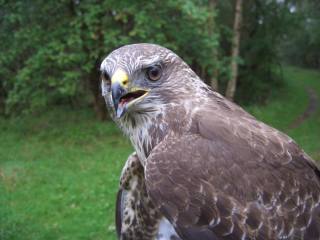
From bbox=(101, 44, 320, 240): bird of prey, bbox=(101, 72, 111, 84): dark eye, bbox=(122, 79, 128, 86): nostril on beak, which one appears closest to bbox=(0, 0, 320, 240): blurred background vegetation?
bbox=(101, 72, 111, 84): dark eye

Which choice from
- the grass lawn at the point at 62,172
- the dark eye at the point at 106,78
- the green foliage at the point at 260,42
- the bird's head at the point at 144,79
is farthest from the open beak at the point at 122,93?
the green foliage at the point at 260,42

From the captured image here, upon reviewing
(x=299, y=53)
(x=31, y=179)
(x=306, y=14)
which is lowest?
(x=299, y=53)

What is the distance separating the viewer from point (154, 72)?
276 centimetres

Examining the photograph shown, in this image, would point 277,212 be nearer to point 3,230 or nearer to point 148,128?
point 148,128

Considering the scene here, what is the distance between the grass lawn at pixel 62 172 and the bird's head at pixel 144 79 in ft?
12.9

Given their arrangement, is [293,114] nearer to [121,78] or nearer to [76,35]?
[76,35]

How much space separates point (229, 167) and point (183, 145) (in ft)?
0.92

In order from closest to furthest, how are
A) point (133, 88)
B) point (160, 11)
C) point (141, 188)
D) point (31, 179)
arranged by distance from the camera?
point (133, 88), point (141, 188), point (31, 179), point (160, 11)

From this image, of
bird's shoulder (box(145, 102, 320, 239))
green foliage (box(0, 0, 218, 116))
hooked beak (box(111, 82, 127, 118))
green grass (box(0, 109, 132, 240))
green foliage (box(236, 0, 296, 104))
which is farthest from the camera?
green foliage (box(236, 0, 296, 104))

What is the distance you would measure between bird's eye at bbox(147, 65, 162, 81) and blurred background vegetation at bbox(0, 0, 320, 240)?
406cm

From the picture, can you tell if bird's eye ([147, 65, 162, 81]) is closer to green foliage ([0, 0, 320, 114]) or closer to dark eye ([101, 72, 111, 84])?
dark eye ([101, 72, 111, 84])

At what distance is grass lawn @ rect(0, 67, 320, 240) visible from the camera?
21.6 ft

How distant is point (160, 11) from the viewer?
35.7 feet

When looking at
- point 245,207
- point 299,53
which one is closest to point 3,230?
point 245,207
